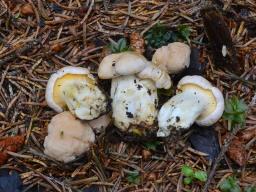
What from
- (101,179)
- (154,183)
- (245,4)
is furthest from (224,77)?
(101,179)

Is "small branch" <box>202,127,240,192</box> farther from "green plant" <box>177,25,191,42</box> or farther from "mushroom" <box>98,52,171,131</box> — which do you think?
"green plant" <box>177,25,191,42</box>

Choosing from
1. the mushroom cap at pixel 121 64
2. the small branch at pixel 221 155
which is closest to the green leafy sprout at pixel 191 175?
the small branch at pixel 221 155

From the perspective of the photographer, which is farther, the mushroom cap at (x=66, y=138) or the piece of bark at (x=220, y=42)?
the piece of bark at (x=220, y=42)

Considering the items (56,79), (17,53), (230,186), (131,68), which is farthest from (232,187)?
(17,53)

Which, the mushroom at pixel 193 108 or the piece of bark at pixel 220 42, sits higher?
the piece of bark at pixel 220 42

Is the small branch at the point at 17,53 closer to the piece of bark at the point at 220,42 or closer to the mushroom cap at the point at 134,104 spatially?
the mushroom cap at the point at 134,104

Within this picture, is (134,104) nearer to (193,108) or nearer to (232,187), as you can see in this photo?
(193,108)
